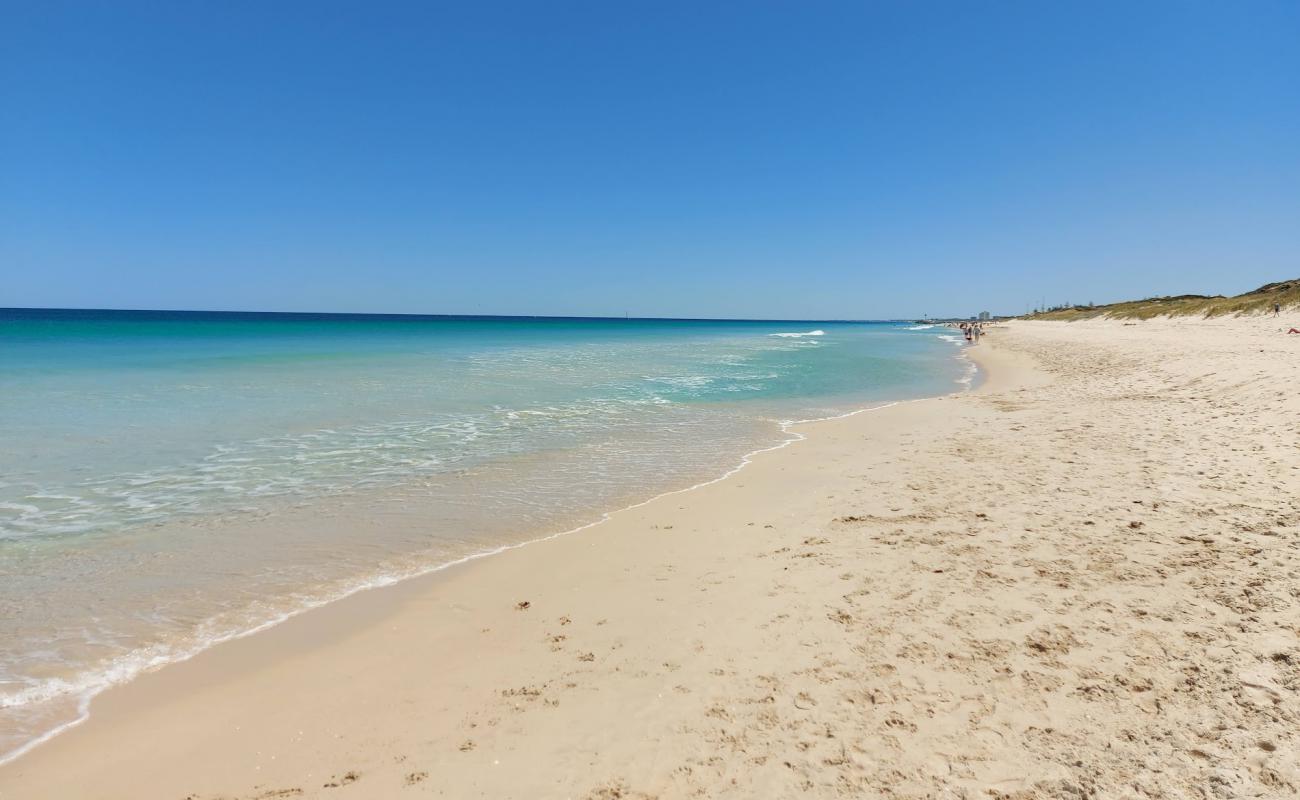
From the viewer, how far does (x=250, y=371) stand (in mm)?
26828

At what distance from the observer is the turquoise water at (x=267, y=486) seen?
518cm

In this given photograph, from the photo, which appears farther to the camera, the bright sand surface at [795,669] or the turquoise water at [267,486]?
the turquoise water at [267,486]

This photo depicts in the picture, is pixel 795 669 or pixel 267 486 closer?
pixel 795 669

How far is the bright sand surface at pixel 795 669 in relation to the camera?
3.16m

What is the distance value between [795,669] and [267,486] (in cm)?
848

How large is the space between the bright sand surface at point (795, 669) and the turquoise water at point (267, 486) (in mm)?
702

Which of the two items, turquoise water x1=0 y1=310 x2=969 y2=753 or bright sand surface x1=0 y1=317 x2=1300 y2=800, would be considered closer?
bright sand surface x1=0 y1=317 x2=1300 y2=800

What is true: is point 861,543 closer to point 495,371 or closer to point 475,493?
point 475,493

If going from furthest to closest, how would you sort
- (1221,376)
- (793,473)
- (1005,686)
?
(1221,376) < (793,473) < (1005,686)

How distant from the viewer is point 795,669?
4.07 metres

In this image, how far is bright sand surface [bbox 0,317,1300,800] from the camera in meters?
3.16

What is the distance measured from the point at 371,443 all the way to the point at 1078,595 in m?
11.7

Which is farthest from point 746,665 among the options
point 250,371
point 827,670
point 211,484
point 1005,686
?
point 250,371

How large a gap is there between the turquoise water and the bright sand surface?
70cm
